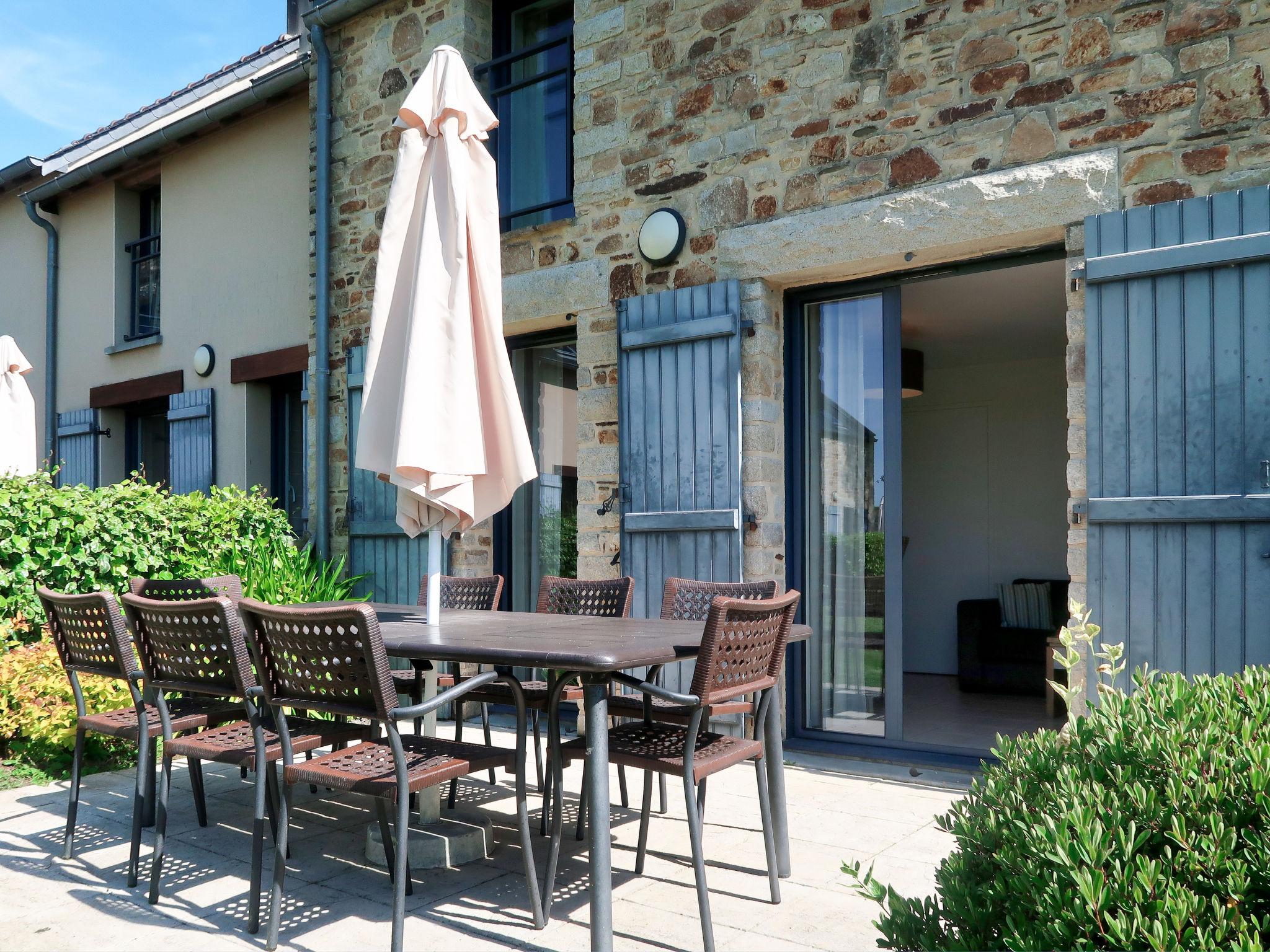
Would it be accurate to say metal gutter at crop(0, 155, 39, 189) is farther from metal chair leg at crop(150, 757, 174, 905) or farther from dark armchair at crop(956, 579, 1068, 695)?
dark armchair at crop(956, 579, 1068, 695)

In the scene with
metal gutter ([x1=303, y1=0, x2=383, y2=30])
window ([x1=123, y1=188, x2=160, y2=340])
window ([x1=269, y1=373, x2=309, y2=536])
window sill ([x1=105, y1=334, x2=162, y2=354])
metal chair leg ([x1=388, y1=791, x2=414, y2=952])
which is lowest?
metal chair leg ([x1=388, y1=791, x2=414, y2=952])

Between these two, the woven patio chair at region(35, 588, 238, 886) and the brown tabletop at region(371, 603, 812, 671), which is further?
the woven patio chair at region(35, 588, 238, 886)

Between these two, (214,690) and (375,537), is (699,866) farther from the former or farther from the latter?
(375,537)

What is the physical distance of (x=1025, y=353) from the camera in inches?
314

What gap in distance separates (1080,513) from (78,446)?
847 centimetres

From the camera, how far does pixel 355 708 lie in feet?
8.20

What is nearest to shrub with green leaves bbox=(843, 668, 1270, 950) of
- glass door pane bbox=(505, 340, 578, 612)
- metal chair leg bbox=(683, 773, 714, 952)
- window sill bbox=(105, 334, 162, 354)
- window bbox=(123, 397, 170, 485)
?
metal chair leg bbox=(683, 773, 714, 952)

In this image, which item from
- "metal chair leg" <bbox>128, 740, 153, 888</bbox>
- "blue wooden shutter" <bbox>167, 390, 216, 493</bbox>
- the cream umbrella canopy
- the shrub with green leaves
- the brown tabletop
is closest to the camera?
the shrub with green leaves

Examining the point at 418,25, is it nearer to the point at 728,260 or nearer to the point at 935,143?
the point at 728,260

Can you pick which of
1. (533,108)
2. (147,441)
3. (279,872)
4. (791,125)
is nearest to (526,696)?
(279,872)

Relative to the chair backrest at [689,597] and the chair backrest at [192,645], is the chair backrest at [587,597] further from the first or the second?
the chair backrest at [192,645]

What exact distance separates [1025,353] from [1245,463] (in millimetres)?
4666

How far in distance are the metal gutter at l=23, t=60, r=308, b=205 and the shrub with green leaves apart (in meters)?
6.99

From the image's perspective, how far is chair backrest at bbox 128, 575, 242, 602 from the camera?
407 centimetres
